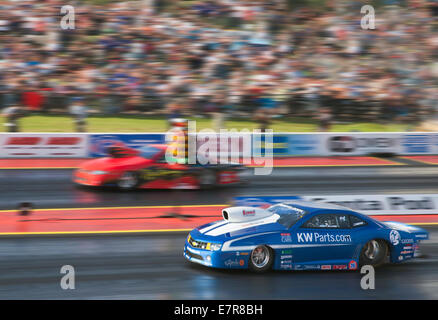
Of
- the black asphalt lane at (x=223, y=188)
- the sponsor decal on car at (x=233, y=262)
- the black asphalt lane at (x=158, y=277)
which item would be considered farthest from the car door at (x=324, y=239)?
the black asphalt lane at (x=223, y=188)

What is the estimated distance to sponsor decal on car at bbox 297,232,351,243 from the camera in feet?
30.5

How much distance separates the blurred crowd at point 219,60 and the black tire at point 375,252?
548 inches

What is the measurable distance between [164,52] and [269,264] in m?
17.3

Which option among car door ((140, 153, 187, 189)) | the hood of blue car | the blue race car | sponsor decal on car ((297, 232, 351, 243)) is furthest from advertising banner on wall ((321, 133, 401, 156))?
the hood of blue car

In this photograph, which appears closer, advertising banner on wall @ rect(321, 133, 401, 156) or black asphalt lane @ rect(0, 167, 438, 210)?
black asphalt lane @ rect(0, 167, 438, 210)

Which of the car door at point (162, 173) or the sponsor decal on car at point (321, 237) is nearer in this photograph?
the sponsor decal on car at point (321, 237)

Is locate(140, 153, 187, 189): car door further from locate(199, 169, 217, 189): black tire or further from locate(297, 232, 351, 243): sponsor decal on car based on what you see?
locate(297, 232, 351, 243): sponsor decal on car

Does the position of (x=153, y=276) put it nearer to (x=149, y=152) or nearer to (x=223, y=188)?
(x=149, y=152)

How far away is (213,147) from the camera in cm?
2002

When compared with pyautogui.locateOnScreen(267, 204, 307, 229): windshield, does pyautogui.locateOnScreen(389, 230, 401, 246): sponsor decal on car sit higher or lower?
lower

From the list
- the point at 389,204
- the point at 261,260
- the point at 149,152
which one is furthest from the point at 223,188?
the point at 261,260

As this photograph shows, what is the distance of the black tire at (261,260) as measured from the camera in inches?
359

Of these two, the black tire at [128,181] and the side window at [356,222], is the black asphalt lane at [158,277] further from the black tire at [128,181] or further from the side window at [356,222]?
the black tire at [128,181]

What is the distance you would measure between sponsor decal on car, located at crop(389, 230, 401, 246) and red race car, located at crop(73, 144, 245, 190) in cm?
682
